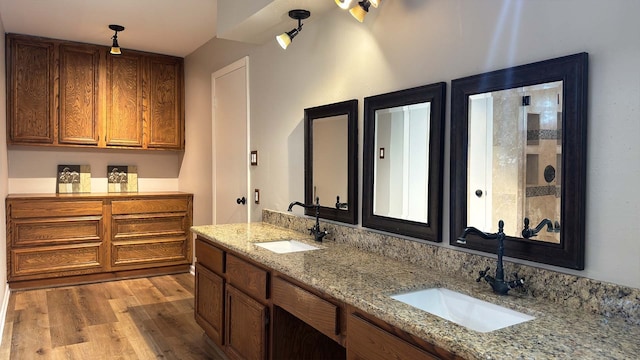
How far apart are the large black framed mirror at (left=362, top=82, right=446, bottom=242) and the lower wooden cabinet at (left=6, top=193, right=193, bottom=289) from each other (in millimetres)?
3081

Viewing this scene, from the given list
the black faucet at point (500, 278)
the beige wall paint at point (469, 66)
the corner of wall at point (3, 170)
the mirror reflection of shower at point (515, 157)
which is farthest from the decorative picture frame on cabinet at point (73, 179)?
the black faucet at point (500, 278)

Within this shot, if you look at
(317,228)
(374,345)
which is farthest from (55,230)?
(374,345)

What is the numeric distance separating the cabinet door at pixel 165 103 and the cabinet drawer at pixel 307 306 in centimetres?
340

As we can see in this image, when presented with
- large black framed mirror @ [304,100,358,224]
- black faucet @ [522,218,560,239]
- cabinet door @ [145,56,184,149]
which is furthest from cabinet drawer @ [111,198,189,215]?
black faucet @ [522,218,560,239]

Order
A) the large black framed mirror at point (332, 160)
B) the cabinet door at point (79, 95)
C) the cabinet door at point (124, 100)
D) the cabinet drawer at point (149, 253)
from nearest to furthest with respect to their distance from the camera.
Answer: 1. the large black framed mirror at point (332, 160)
2. the cabinet door at point (79, 95)
3. the cabinet drawer at point (149, 253)
4. the cabinet door at point (124, 100)

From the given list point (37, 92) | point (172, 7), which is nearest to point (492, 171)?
point (172, 7)

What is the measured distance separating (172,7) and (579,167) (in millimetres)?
3108

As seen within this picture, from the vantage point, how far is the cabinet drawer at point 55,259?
416 cm

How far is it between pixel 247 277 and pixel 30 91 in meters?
3.40

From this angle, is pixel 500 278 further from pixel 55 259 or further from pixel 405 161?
pixel 55 259

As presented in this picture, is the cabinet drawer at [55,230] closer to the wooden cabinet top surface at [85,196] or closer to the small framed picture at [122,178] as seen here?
the wooden cabinet top surface at [85,196]

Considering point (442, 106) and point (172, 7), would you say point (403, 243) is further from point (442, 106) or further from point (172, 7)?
point (172, 7)

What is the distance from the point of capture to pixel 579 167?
4.64ft

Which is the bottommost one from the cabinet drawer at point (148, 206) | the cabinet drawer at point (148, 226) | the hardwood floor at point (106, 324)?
the hardwood floor at point (106, 324)
